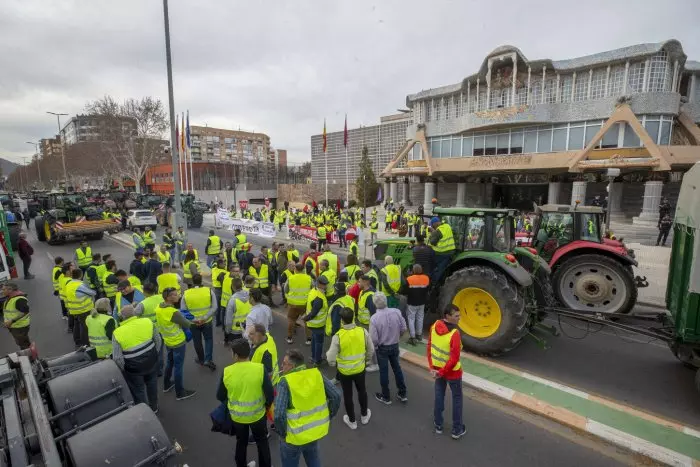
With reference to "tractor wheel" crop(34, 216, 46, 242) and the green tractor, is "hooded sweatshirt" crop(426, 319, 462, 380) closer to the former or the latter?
the green tractor

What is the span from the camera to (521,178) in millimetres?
31141

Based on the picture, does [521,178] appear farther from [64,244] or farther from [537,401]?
[64,244]

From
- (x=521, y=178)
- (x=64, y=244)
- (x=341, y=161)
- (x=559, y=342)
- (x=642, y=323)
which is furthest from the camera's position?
(x=341, y=161)

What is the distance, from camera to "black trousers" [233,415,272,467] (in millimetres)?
3527

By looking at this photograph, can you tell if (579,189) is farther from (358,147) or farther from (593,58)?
(358,147)

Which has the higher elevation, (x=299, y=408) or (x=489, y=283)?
(x=489, y=283)

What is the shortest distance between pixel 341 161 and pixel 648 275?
155ft

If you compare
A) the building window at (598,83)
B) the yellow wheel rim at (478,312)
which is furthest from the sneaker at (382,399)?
the building window at (598,83)

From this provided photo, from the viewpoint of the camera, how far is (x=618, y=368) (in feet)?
18.7

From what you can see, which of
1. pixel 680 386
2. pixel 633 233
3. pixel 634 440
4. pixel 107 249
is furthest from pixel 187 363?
pixel 633 233

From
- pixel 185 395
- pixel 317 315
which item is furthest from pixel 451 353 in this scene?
pixel 185 395

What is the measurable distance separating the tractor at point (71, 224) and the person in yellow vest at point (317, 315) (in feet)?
59.3

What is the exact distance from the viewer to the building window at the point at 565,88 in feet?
89.3

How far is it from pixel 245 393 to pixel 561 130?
30.6 metres
